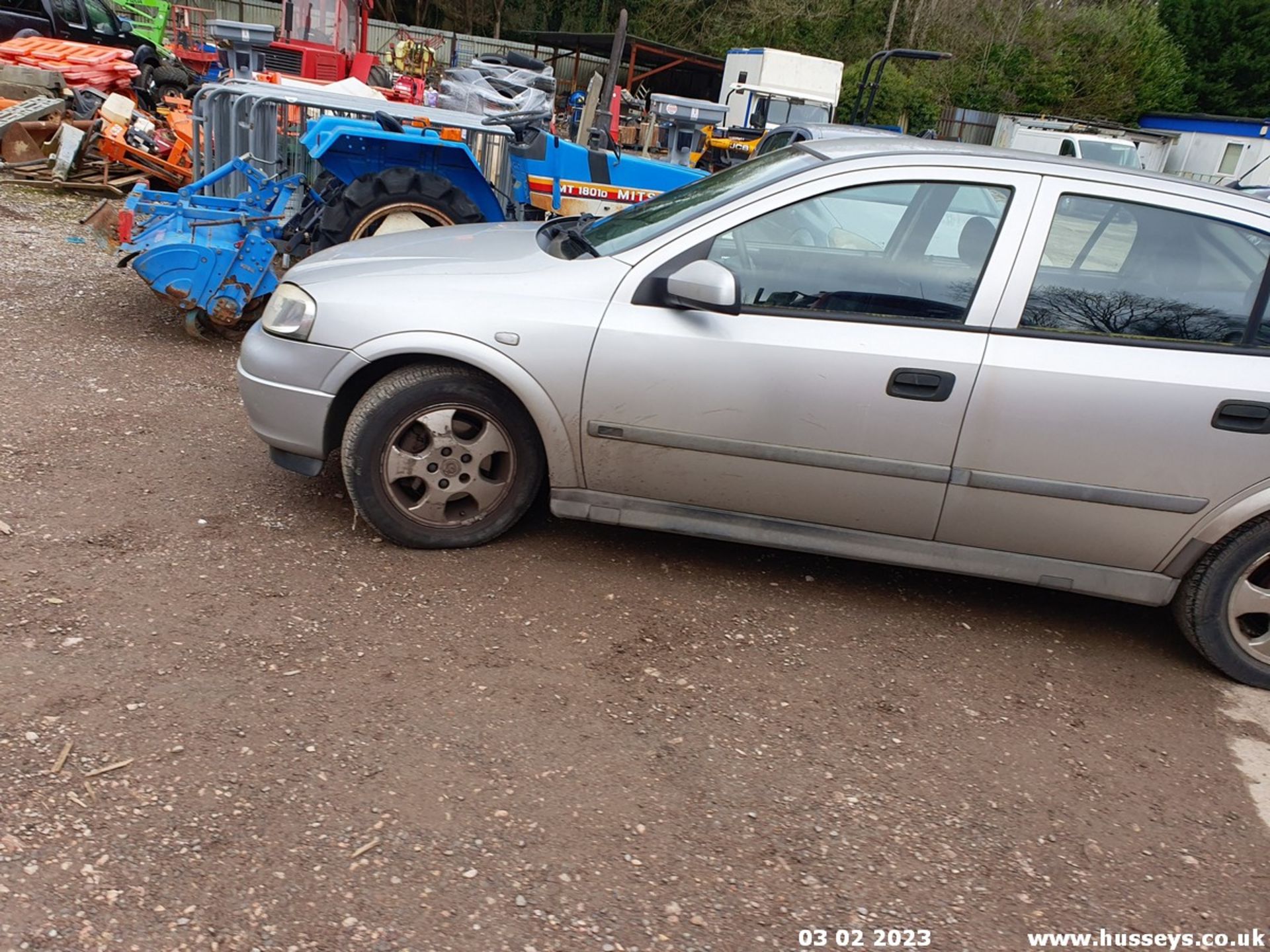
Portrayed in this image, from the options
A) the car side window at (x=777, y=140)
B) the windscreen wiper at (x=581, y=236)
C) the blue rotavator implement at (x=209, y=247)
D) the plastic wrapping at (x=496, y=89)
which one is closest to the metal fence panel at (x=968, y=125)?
the car side window at (x=777, y=140)

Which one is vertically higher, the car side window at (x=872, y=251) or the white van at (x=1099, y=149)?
the white van at (x=1099, y=149)

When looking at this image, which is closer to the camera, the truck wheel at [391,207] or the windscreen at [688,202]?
the windscreen at [688,202]

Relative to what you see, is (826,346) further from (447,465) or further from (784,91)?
(784,91)

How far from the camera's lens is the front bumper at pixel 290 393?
12.6ft

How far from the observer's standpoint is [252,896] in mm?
2418

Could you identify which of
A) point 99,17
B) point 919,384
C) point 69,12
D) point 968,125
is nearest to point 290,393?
point 919,384

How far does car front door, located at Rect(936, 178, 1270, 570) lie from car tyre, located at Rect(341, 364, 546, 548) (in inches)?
64.8

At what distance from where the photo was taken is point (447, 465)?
3918mm

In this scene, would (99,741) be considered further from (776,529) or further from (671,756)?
(776,529)

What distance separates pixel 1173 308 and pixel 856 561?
1612 millimetres

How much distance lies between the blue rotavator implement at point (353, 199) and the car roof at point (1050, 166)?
342 cm

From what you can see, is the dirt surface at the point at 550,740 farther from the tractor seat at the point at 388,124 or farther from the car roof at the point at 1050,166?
the tractor seat at the point at 388,124

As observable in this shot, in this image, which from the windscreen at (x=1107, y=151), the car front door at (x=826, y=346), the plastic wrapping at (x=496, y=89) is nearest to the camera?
the car front door at (x=826, y=346)

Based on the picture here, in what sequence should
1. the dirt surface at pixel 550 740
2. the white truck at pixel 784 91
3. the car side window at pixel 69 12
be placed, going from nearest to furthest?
the dirt surface at pixel 550 740 → the car side window at pixel 69 12 → the white truck at pixel 784 91
